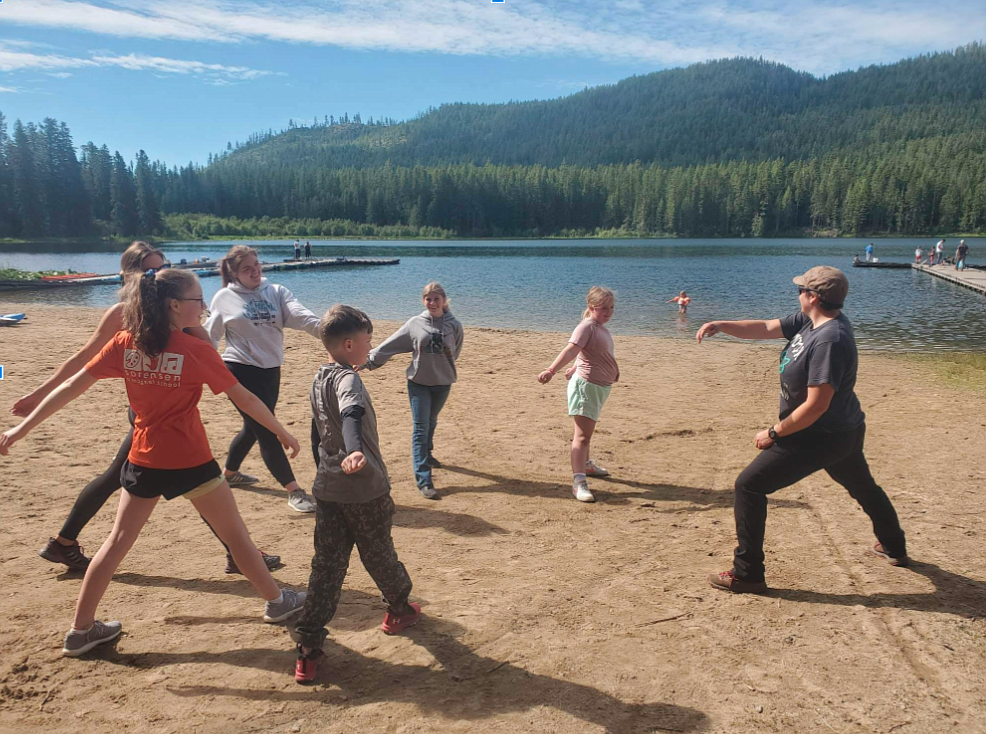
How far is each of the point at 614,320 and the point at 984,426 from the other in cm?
1621

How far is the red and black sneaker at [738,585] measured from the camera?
4285 millimetres

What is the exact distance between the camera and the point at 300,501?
5.86 meters

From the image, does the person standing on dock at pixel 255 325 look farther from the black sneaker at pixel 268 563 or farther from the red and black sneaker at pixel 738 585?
the red and black sneaker at pixel 738 585

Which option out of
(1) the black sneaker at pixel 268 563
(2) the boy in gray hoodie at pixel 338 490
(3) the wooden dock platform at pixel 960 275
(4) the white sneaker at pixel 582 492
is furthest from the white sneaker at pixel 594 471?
(3) the wooden dock platform at pixel 960 275

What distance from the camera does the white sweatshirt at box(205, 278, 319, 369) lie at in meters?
5.57

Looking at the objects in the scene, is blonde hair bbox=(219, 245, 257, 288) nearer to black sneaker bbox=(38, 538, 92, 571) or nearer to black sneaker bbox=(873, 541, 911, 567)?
black sneaker bbox=(38, 538, 92, 571)

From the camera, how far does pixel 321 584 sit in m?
3.38

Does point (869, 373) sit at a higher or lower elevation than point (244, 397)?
lower

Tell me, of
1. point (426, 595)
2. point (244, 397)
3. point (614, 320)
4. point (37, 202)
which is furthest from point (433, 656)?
point (37, 202)

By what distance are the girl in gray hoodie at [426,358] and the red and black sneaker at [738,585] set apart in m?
2.87

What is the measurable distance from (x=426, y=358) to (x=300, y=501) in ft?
5.78

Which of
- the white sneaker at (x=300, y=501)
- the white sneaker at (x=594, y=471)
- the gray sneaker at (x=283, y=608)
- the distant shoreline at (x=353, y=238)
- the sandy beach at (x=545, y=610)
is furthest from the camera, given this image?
the distant shoreline at (x=353, y=238)

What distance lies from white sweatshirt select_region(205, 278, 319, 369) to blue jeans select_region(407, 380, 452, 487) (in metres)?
1.35

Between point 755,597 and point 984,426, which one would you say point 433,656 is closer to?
point 755,597
